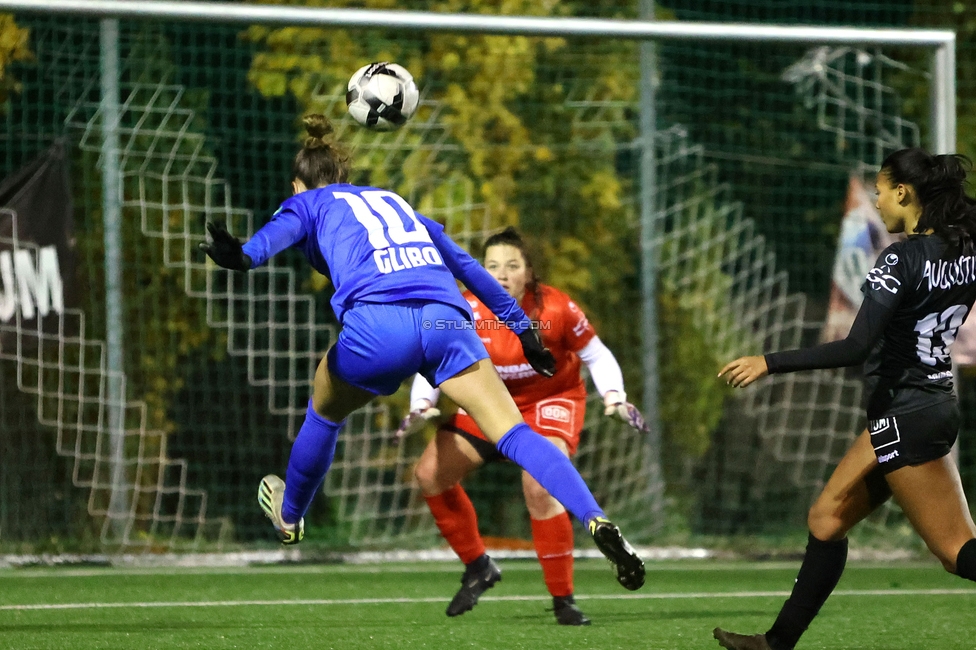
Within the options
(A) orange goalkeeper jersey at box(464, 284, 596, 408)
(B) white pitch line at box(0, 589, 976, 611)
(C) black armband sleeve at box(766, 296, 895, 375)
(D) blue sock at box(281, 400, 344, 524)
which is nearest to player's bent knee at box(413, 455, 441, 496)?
(A) orange goalkeeper jersey at box(464, 284, 596, 408)

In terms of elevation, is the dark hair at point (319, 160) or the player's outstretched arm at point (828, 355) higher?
the dark hair at point (319, 160)

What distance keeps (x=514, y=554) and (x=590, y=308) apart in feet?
6.09

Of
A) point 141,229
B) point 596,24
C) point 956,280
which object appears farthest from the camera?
point 141,229

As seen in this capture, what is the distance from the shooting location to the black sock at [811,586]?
441cm

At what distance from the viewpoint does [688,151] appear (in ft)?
32.2

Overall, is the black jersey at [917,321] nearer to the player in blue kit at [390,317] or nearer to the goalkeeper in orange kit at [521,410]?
the player in blue kit at [390,317]

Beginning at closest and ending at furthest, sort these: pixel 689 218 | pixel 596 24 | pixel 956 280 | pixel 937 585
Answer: pixel 956 280, pixel 937 585, pixel 596 24, pixel 689 218

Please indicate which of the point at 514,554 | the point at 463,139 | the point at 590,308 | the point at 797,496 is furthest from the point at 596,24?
the point at 797,496

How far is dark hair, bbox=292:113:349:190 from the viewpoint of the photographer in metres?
5.02

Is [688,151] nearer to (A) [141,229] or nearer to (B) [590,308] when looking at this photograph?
(B) [590,308]

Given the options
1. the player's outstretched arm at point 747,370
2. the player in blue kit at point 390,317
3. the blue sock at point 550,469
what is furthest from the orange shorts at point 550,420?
the player's outstretched arm at point 747,370

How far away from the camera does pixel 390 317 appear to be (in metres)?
4.56

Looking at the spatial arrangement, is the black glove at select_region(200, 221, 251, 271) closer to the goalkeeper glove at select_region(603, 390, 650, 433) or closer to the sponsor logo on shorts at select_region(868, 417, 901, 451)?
the sponsor logo on shorts at select_region(868, 417, 901, 451)

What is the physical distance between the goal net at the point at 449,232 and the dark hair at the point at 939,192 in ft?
13.3
